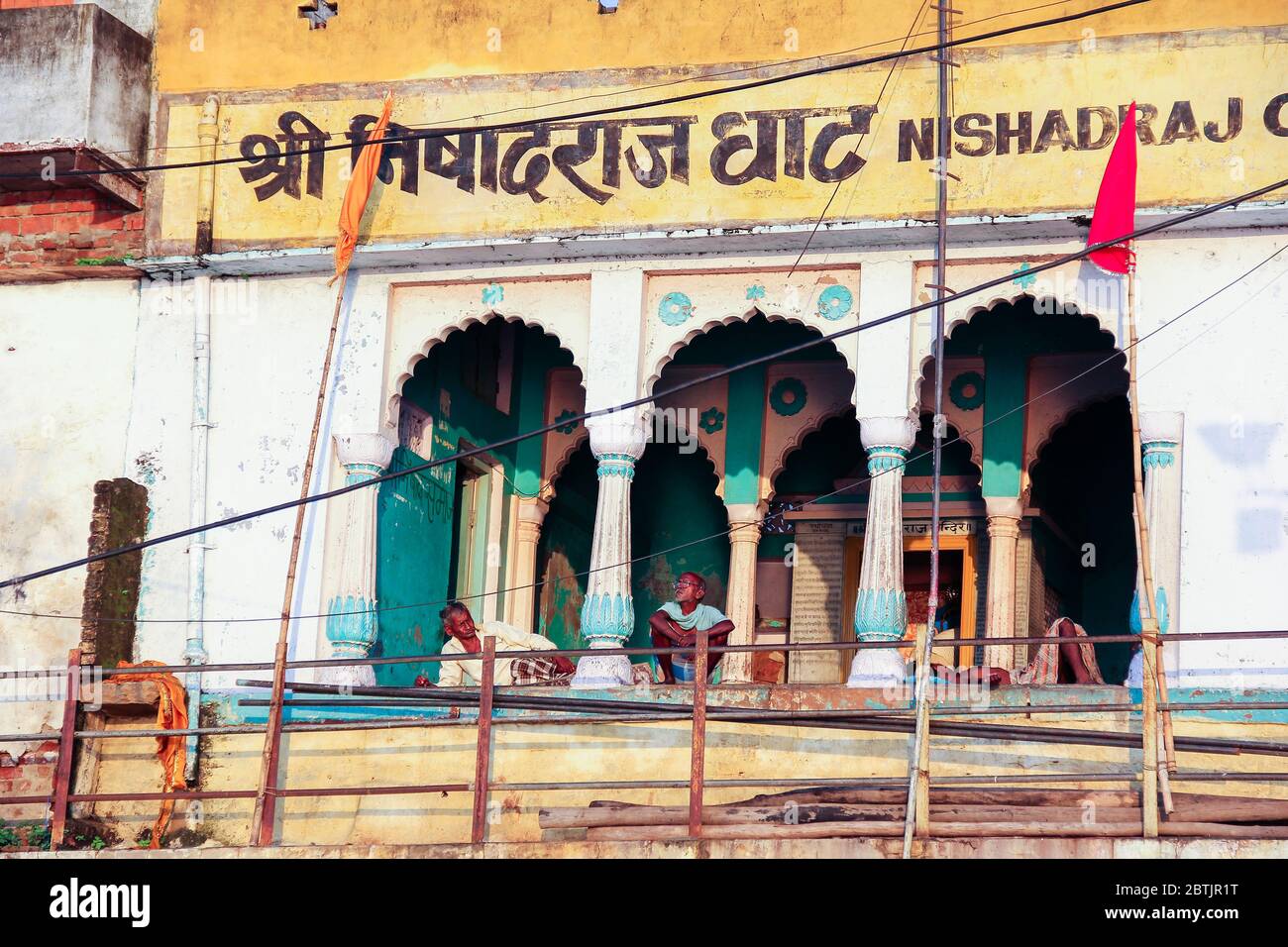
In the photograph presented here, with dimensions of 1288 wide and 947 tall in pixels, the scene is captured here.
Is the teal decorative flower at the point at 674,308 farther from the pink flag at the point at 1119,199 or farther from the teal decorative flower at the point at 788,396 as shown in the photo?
the pink flag at the point at 1119,199

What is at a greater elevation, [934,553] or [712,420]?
[712,420]

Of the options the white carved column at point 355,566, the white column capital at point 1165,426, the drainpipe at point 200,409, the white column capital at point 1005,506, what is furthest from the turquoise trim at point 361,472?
the white column capital at point 1165,426

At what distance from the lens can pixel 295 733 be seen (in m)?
13.0

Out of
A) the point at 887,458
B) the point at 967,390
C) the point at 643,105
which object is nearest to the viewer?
the point at 887,458

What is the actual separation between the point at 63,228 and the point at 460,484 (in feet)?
10.8

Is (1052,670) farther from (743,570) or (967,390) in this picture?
(743,570)

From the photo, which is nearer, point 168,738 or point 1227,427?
point 1227,427

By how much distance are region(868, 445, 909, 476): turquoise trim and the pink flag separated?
166cm

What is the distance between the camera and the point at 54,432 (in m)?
14.6

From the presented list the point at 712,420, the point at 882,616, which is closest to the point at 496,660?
the point at 882,616

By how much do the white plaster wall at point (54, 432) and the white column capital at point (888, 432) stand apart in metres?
4.82

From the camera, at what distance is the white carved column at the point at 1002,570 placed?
49.4 ft

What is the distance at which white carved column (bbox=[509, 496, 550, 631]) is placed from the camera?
1619 cm
